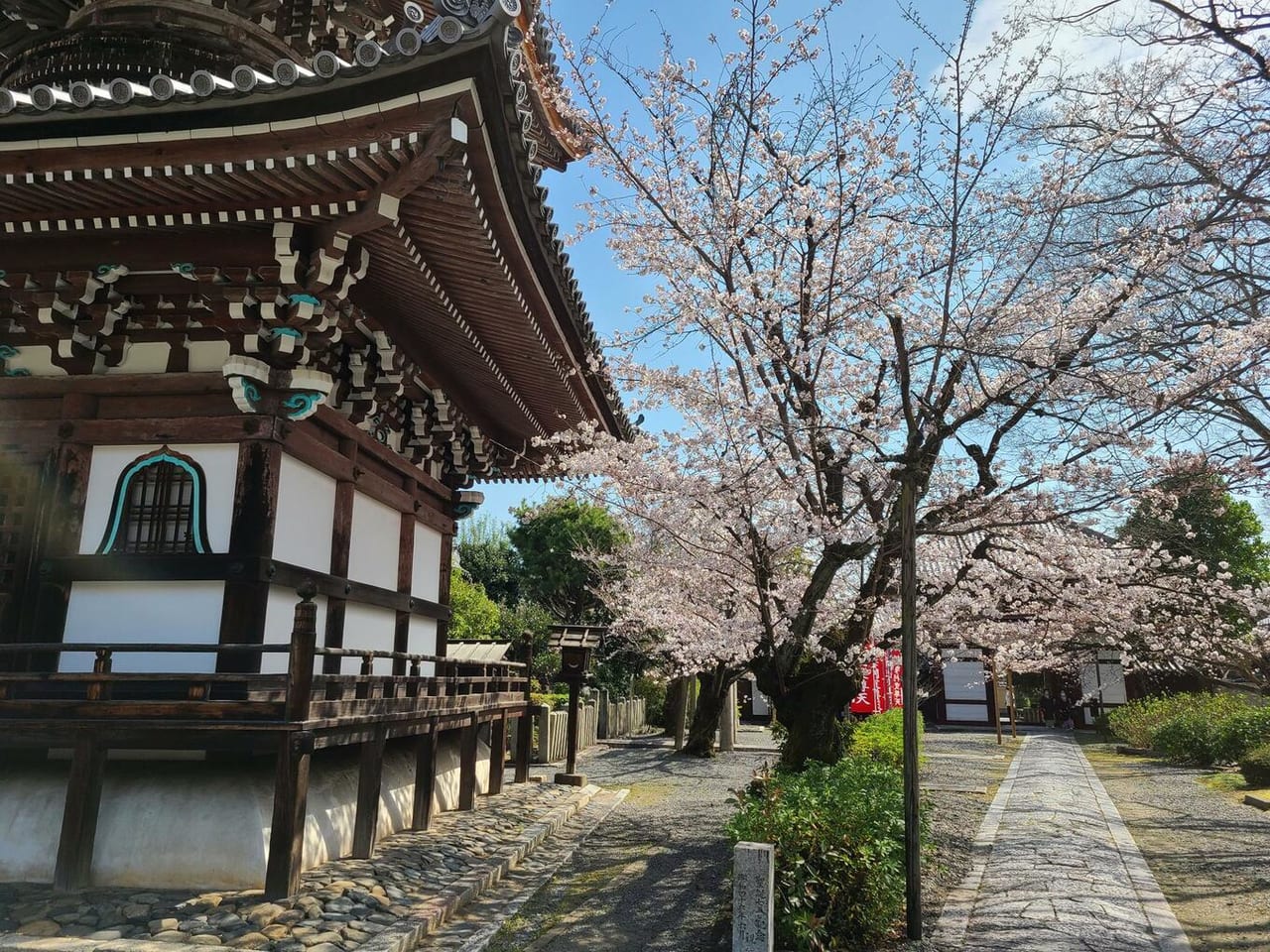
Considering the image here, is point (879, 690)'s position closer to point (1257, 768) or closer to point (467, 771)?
point (1257, 768)

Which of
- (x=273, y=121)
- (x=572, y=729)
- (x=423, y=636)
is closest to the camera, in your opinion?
(x=273, y=121)

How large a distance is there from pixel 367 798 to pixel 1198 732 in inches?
756

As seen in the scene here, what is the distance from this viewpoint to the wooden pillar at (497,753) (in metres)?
11.4

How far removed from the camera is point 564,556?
2766 cm

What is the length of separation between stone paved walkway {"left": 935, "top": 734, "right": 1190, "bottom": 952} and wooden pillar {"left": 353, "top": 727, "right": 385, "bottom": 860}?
4756 mm

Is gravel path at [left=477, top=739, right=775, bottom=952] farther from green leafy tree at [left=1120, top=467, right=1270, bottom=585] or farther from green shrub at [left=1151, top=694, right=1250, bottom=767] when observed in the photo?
green shrub at [left=1151, top=694, right=1250, bottom=767]

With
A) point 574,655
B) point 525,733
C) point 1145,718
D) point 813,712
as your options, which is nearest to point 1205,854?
point 813,712

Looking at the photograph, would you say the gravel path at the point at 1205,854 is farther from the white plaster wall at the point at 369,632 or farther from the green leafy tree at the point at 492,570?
the green leafy tree at the point at 492,570

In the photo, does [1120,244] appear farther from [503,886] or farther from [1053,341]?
[503,886]

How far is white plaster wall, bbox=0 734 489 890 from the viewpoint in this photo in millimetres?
6059

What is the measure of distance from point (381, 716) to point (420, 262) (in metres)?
3.97

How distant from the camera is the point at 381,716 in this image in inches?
277

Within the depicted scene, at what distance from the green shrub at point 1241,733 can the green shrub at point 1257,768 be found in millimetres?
1729

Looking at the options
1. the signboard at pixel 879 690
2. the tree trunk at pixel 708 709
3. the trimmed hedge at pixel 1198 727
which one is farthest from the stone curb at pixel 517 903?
the trimmed hedge at pixel 1198 727
